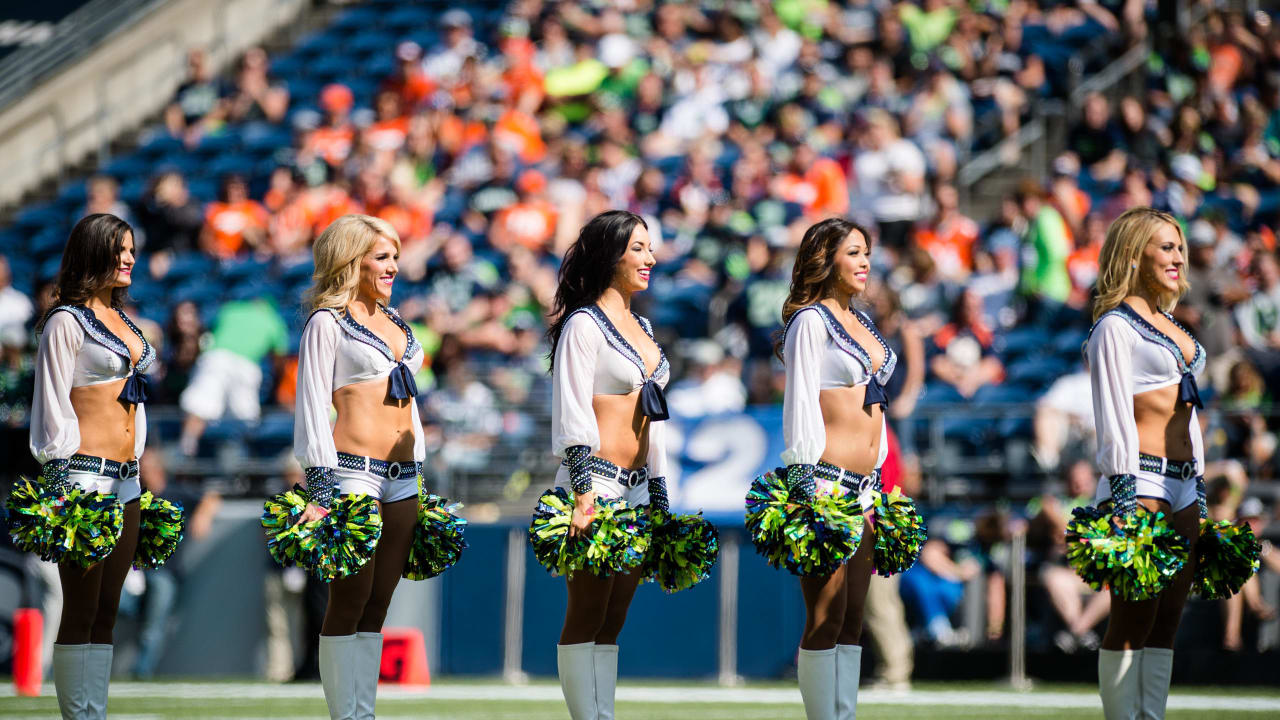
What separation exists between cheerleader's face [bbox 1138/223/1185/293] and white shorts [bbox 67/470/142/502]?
3767mm

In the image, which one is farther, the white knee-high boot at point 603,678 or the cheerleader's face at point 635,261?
the cheerleader's face at point 635,261

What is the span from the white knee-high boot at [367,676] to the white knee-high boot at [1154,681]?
2.65m

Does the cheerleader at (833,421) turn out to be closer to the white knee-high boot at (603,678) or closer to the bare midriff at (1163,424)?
the white knee-high boot at (603,678)

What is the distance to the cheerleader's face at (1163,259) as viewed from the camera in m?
6.03

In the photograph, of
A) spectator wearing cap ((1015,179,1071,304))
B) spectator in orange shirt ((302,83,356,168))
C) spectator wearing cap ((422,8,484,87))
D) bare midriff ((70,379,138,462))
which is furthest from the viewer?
spectator wearing cap ((422,8,484,87))

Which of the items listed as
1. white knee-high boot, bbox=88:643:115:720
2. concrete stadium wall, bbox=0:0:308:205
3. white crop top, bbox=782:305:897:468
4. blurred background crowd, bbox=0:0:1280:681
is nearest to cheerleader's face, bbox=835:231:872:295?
white crop top, bbox=782:305:897:468

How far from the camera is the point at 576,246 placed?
5.99m

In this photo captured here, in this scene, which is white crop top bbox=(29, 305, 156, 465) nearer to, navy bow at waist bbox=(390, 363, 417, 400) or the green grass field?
navy bow at waist bbox=(390, 363, 417, 400)

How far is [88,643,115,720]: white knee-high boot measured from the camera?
5969 mm

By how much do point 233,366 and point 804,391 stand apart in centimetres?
783

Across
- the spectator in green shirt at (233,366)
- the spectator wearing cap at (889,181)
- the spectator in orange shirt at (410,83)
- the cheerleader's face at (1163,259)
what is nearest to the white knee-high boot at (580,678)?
the cheerleader's face at (1163,259)

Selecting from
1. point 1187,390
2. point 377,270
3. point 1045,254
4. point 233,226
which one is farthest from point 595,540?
point 233,226

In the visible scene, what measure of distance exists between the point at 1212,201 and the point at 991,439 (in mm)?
3080

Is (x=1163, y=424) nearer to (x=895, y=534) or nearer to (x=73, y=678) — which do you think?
(x=895, y=534)
